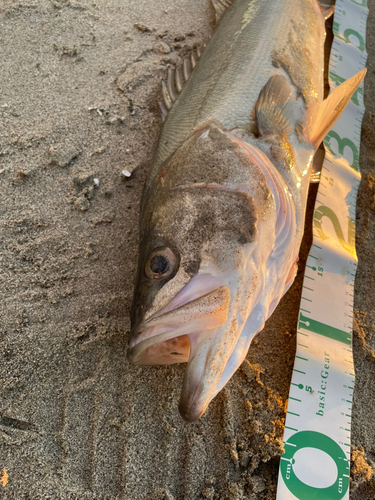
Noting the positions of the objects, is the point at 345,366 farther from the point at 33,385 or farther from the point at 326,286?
the point at 33,385

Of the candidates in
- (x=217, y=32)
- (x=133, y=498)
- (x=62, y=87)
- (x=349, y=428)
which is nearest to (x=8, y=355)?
(x=133, y=498)

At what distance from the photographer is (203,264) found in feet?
6.18

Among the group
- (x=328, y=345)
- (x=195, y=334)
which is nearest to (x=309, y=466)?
(x=328, y=345)

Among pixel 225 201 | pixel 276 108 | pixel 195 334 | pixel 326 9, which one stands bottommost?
pixel 195 334

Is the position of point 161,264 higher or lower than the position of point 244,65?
lower

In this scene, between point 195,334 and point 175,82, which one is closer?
point 195,334

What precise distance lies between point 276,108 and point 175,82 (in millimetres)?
1080

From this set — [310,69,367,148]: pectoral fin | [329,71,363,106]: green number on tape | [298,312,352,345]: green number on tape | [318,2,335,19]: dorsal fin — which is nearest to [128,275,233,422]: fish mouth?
[298,312,352,345]: green number on tape

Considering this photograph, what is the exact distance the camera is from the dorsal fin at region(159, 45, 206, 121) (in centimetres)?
308

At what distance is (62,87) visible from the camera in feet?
11.4

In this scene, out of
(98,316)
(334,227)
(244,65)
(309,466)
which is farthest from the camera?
(334,227)

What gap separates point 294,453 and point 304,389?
388 mm

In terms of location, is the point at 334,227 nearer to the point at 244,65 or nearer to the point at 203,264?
the point at 244,65

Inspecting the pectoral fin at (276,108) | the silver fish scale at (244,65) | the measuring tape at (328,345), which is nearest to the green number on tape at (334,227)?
the measuring tape at (328,345)
